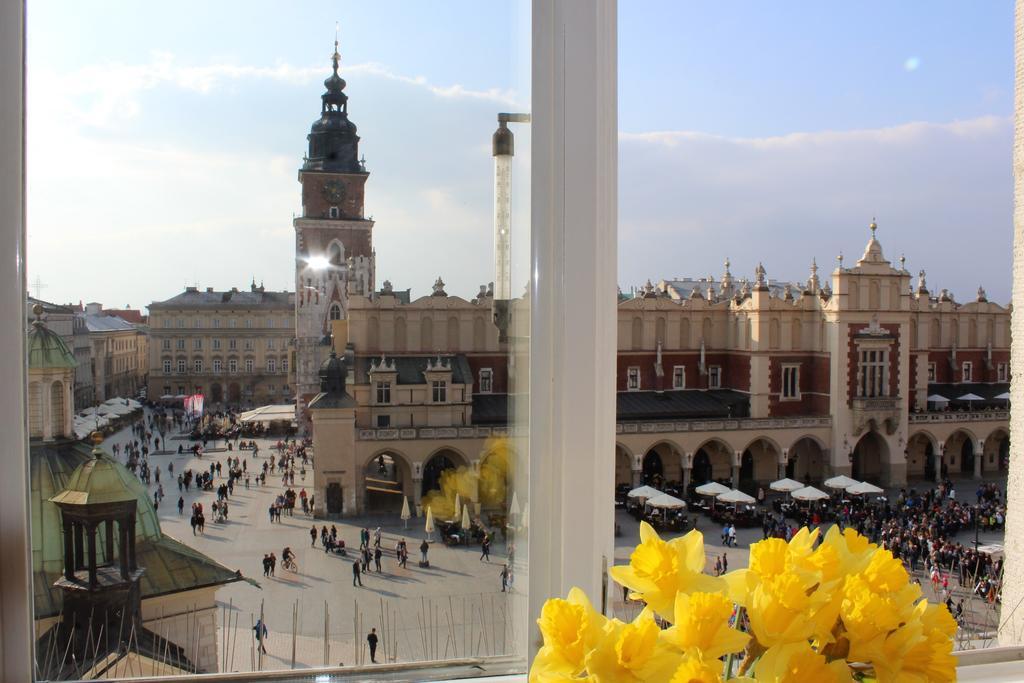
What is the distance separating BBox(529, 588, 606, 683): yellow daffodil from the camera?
0.65m

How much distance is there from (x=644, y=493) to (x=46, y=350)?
979 millimetres

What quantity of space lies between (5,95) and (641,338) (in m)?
1.03

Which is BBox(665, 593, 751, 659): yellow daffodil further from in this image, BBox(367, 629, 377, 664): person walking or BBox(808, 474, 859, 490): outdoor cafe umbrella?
BBox(808, 474, 859, 490): outdoor cafe umbrella

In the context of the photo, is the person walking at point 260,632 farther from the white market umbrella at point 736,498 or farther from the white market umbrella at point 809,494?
the white market umbrella at point 809,494

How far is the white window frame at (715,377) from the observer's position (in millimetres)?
1478

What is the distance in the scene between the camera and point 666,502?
1401 millimetres

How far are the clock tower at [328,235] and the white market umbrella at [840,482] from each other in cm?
97

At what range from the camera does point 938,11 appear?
145 cm

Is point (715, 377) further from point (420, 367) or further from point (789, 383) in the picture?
point (420, 367)

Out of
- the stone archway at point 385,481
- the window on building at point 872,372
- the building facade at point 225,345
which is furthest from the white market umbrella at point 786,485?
the building facade at point 225,345

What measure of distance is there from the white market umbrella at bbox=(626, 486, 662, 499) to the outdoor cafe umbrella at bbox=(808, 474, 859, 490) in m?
0.37

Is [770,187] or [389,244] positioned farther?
[770,187]

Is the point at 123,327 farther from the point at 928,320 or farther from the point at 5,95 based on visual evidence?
the point at 928,320

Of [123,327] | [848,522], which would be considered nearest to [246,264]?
[123,327]
